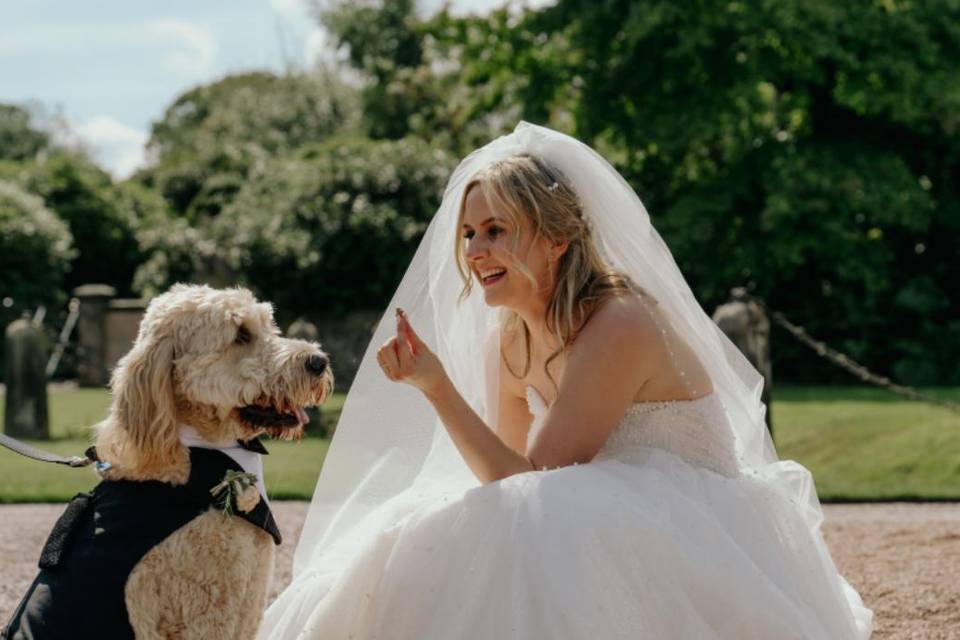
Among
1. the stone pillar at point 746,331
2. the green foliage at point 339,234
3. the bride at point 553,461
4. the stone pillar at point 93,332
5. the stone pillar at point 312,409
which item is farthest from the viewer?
the stone pillar at point 93,332

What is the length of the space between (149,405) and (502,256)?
1.17m

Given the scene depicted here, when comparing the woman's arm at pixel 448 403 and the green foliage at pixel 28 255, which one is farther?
the green foliage at pixel 28 255

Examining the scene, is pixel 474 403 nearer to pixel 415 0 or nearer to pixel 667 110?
pixel 667 110

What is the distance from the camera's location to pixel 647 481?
3621mm

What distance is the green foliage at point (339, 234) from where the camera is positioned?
1920cm

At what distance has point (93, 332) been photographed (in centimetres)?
2006

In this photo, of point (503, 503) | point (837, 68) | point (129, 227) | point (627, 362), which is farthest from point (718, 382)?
point (129, 227)

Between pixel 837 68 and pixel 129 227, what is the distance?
15.3m

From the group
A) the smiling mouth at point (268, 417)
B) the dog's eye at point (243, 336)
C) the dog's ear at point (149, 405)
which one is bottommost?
the smiling mouth at point (268, 417)

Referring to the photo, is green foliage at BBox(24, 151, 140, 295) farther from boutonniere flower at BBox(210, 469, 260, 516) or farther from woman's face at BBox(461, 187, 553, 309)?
boutonniere flower at BBox(210, 469, 260, 516)

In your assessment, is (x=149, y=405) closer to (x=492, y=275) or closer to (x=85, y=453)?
(x=85, y=453)

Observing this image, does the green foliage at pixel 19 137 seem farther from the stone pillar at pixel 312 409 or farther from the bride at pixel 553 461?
the bride at pixel 553 461

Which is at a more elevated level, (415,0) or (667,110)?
(415,0)

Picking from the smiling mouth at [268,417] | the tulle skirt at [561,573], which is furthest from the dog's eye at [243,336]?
the tulle skirt at [561,573]
